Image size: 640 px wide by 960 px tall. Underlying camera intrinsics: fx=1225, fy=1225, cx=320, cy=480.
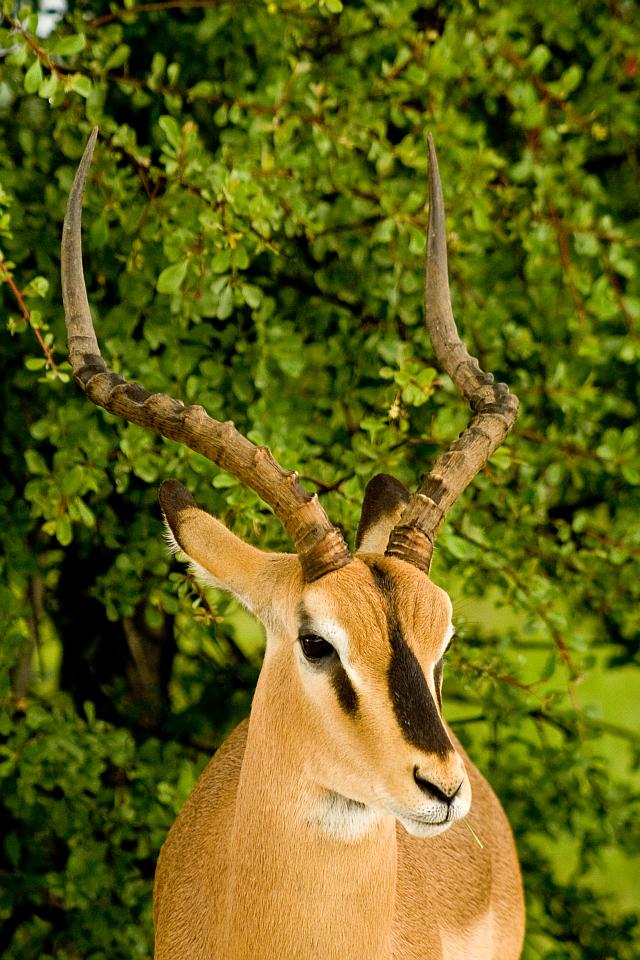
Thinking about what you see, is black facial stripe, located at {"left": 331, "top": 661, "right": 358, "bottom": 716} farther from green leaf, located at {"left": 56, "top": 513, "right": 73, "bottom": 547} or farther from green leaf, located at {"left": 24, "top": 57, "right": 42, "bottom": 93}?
green leaf, located at {"left": 24, "top": 57, "right": 42, "bottom": 93}

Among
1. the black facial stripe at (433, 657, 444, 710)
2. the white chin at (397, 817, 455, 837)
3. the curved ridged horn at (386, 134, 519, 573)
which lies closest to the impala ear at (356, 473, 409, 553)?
the curved ridged horn at (386, 134, 519, 573)

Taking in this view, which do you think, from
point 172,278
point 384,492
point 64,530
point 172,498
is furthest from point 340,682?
point 172,278

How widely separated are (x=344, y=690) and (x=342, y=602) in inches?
7.6

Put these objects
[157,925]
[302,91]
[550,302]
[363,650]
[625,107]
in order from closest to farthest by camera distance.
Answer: [363,650] → [157,925] → [302,91] → [550,302] → [625,107]

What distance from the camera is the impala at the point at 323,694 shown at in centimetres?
262

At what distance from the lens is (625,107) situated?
516 cm

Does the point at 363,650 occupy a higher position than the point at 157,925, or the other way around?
the point at 363,650

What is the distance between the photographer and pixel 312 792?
9.41 ft

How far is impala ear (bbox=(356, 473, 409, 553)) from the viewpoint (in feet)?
10.9

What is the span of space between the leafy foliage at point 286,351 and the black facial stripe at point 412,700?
1.08 metres

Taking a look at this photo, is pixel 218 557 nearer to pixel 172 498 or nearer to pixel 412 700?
pixel 172 498

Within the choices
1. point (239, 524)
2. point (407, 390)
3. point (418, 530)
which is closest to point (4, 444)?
point (239, 524)

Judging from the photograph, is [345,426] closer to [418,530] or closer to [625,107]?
[418,530]

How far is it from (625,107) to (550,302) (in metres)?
1.02
